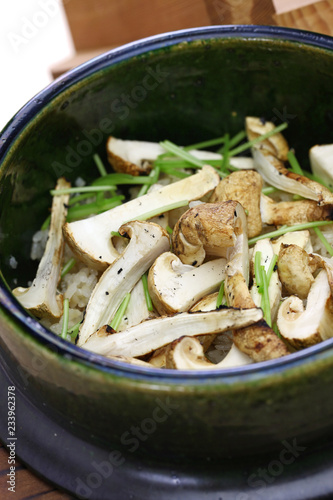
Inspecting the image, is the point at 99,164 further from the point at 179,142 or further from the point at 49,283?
the point at 49,283

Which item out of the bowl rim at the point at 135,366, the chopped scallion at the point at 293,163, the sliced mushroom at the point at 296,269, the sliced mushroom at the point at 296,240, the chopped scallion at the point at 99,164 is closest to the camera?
the bowl rim at the point at 135,366

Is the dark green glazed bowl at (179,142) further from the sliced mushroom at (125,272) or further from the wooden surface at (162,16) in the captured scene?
the wooden surface at (162,16)

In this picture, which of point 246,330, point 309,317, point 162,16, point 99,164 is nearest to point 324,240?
point 309,317

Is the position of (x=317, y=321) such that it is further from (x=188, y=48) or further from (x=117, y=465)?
(x=188, y=48)

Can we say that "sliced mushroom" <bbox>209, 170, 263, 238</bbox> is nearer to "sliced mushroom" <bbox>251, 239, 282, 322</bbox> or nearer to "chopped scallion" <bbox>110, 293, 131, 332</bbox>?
"sliced mushroom" <bbox>251, 239, 282, 322</bbox>

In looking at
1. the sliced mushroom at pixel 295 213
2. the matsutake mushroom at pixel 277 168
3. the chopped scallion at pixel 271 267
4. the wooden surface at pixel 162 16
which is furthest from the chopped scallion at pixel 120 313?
the wooden surface at pixel 162 16

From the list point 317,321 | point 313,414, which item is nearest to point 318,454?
point 313,414
